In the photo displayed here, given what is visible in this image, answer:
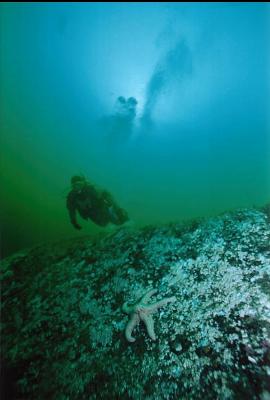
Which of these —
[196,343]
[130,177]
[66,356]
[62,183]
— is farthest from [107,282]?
[130,177]

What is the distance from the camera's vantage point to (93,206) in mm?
7070

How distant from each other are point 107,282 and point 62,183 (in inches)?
1679

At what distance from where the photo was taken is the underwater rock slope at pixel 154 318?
215 centimetres

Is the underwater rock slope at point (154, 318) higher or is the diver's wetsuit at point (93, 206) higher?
the diver's wetsuit at point (93, 206)

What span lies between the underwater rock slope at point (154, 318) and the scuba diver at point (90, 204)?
274cm

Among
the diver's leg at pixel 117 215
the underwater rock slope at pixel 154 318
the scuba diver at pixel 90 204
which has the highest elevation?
the scuba diver at pixel 90 204

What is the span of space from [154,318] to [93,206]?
4775 mm

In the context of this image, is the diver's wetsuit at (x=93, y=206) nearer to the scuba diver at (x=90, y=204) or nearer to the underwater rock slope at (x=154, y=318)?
the scuba diver at (x=90, y=204)

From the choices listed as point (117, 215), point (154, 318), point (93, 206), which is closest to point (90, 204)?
point (93, 206)

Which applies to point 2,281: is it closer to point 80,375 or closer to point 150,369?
point 80,375

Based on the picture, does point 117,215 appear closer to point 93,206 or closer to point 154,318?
point 93,206

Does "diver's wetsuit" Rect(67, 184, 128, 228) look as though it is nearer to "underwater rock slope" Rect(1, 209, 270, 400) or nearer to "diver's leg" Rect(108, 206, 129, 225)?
"diver's leg" Rect(108, 206, 129, 225)

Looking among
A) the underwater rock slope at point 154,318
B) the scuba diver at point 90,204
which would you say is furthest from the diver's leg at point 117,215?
the underwater rock slope at point 154,318

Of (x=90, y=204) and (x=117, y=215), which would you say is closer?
(x=90, y=204)
